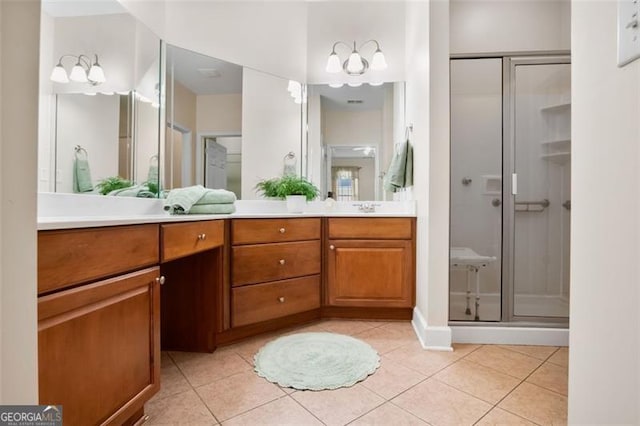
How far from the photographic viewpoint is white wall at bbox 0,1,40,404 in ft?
1.67

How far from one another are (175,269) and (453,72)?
7.72 feet

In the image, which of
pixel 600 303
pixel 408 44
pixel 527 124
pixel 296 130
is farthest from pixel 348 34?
pixel 600 303

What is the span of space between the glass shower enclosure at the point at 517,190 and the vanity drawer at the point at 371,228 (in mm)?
435

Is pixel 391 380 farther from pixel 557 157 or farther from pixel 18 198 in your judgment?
pixel 557 157

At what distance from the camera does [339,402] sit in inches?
49.0

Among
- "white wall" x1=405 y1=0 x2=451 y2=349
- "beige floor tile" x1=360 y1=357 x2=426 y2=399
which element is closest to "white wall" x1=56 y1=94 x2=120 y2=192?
"beige floor tile" x1=360 y1=357 x2=426 y2=399

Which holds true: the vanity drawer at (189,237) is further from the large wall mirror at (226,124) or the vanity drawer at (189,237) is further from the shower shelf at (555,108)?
the shower shelf at (555,108)

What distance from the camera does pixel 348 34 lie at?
2.61 meters

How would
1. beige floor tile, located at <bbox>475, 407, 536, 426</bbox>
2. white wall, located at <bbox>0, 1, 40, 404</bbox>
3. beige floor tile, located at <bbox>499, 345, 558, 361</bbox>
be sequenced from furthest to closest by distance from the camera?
beige floor tile, located at <bbox>499, 345, 558, 361</bbox> < beige floor tile, located at <bbox>475, 407, 536, 426</bbox> < white wall, located at <bbox>0, 1, 40, 404</bbox>

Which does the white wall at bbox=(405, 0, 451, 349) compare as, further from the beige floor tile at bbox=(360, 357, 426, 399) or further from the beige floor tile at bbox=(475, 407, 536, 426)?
the beige floor tile at bbox=(475, 407, 536, 426)

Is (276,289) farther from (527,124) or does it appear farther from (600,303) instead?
(527,124)

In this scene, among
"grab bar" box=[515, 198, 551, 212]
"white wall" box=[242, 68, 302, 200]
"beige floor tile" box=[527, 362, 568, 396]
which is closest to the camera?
"beige floor tile" box=[527, 362, 568, 396]

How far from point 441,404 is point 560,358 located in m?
0.97

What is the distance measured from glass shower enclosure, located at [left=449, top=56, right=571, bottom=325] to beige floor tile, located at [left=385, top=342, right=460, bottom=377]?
439 millimetres
